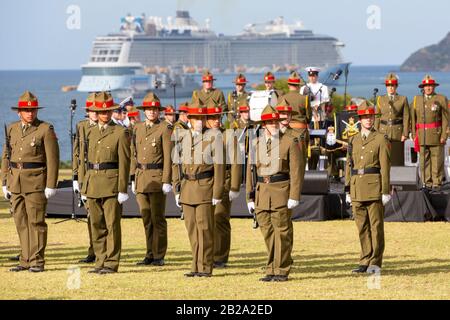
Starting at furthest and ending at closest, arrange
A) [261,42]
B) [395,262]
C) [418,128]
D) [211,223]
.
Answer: [261,42]
[418,128]
[395,262]
[211,223]

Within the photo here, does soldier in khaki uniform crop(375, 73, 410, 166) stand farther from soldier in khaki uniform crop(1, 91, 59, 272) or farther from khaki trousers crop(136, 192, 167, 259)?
soldier in khaki uniform crop(1, 91, 59, 272)

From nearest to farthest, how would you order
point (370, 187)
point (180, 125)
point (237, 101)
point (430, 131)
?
point (370, 187) < point (180, 125) < point (237, 101) < point (430, 131)

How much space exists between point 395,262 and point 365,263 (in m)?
1.10

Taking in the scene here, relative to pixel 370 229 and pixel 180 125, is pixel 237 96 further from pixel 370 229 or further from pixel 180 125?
pixel 370 229

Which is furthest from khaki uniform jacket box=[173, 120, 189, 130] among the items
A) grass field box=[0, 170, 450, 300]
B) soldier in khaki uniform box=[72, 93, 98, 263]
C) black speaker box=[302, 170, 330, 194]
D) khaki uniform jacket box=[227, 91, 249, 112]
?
khaki uniform jacket box=[227, 91, 249, 112]

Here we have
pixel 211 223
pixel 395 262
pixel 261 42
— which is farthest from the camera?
pixel 261 42

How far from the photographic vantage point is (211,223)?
1509 cm

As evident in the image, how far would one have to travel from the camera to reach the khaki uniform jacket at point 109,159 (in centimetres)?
1528

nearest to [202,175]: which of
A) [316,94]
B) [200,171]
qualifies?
[200,171]

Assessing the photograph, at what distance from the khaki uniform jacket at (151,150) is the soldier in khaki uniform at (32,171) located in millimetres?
1208

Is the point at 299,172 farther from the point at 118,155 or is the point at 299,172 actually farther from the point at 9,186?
the point at 9,186

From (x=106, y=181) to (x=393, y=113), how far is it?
9.20 metres

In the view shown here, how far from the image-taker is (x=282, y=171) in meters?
14.6
